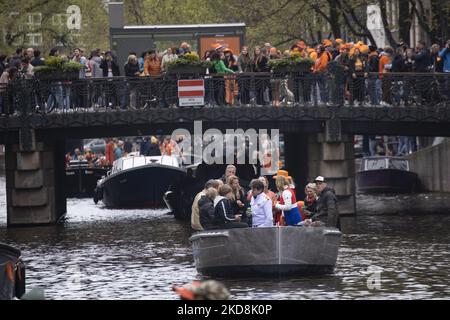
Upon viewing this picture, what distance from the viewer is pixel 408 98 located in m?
42.4

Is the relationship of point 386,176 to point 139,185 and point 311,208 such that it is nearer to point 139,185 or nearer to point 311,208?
point 139,185

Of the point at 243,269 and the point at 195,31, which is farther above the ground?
the point at 195,31

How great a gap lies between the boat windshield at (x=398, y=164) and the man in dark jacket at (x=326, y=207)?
2828cm

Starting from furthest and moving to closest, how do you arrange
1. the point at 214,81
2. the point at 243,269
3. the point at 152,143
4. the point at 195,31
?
the point at 152,143
the point at 195,31
the point at 214,81
the point at 243,269

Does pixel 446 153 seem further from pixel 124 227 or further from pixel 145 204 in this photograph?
pixel 124 227

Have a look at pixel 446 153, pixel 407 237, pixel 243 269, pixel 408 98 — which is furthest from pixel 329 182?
pixel 243 269

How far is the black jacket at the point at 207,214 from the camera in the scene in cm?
2839

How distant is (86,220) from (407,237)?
40.4ft

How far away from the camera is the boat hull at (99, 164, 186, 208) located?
51.8 meters

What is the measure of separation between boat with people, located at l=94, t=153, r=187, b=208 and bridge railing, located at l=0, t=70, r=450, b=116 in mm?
8673

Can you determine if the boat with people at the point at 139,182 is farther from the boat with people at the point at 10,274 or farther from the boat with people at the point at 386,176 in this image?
the boat with people at the point at 10,274

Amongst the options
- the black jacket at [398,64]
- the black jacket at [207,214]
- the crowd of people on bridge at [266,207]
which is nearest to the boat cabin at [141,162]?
the black jacket at [398,64]

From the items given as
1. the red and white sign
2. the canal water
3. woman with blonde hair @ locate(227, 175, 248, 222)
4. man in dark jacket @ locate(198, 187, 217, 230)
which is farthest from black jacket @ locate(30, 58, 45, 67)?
man in dark jacket @ locate(198, 187, 217, 230)

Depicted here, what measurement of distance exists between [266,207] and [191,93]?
14.3m
